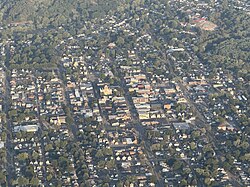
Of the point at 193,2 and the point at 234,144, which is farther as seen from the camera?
the point at 193,2

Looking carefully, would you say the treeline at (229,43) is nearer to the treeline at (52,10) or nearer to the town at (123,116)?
the town at (123,116)

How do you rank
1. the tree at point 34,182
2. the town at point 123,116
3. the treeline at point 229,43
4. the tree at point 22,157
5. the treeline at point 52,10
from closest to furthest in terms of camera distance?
the tree at point 34,182 < the town at point 123,116 < the tree at point 22,157 < the treeline at point 229,43 < the treeline at point 52,10

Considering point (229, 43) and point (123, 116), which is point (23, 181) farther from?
point (229, 43)

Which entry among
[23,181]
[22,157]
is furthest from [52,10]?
[23,181]

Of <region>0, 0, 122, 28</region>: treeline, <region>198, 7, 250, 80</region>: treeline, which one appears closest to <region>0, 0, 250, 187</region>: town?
<region>198, 7, 250, 80</region>: treeline

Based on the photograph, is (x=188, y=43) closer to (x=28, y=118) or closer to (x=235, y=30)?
(x=235, y=30)

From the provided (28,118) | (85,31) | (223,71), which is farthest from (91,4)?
(28,118)

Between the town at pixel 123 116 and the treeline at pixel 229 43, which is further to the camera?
the treeline at pixel 229 43

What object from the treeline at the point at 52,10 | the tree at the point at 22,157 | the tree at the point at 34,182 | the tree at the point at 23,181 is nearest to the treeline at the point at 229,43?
the treeline at the point at 52,10

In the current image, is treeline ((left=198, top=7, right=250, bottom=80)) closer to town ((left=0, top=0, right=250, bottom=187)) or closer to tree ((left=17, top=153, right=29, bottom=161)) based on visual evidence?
town ((left=0, top=0, right=250, bottom=187))

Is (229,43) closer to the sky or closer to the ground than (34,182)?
closer to the sky

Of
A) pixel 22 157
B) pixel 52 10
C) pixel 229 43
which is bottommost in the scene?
pixel 22 157
